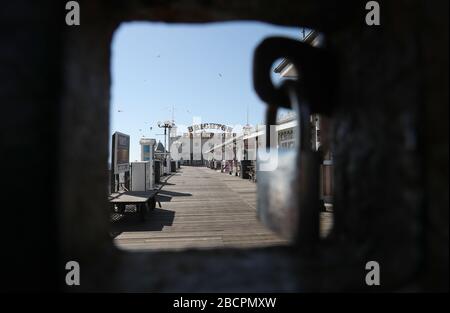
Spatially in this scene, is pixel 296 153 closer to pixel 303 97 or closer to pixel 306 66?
pixel 303 97

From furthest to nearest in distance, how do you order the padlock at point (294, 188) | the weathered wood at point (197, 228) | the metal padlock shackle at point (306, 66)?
the weathered wood at point (197, 228), the metal padlock shackle at point (306, 66), the padlock at point (294, 188)

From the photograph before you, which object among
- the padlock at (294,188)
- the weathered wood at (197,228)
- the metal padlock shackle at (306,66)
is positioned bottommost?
the weathered wood at (197,228)

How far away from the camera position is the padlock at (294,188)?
34.9 inches

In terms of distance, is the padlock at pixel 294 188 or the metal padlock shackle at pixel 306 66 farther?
the metal padlock shackle at pixel 306 66

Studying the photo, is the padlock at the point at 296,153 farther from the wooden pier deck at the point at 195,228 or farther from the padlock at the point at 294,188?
the wooden pier deck at the point at 195,228

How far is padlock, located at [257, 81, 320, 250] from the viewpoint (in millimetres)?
887

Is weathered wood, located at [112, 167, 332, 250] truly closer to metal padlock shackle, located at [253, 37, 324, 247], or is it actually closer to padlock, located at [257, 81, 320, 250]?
padlock, located at [257, 81, 320, 250]

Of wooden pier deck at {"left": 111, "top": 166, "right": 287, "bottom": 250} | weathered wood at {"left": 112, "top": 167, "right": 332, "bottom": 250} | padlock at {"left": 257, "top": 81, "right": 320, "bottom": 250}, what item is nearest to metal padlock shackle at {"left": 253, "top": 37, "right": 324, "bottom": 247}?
padlock at {"left": 257, "top": 81, "right": 320, "bottom": 250}

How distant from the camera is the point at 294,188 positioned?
918mm

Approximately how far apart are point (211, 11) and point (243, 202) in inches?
342

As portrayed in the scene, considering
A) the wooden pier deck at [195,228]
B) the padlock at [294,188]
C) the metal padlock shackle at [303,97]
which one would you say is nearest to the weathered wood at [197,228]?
the wooden pier deck at [195,228]

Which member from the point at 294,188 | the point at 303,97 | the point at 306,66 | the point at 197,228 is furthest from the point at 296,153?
the point at 197,228

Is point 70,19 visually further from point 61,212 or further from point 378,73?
point 378,73

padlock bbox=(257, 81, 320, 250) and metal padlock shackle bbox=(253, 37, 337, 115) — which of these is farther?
metal padlock shackle bbox=(253, 37, 337, 115)
